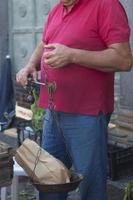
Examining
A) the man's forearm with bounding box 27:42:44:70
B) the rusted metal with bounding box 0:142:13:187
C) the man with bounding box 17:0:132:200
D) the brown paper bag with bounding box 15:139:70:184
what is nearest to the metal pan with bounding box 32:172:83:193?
the brown paper bag with bounding box 15:139:70:184

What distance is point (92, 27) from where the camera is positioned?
9.66 feet

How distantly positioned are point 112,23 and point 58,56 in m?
0.37

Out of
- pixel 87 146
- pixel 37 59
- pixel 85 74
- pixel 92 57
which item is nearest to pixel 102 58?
pixel 92 57

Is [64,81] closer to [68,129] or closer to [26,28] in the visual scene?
[68,129]

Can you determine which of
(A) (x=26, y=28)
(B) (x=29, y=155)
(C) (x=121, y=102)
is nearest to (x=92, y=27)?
(B) (x=29, y=155)

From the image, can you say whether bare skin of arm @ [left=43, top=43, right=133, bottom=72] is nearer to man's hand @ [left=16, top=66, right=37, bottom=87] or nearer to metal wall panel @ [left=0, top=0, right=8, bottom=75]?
man's hand @ [left=16, top=66, right=37, bottom=87]

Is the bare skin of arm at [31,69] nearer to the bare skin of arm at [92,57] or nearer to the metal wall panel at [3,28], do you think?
the bare skin of arm at [92,57]

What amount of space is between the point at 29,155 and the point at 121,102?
2565mm

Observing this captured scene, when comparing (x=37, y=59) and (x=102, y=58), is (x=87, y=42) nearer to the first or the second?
(x=102, y=58)

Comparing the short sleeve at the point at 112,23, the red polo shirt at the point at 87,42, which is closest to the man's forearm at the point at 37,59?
the red polo shirt at the point at 87,42

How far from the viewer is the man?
2.89 m

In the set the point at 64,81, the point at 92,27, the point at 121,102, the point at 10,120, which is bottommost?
the point at 10,120

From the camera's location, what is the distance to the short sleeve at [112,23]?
2.89 metres

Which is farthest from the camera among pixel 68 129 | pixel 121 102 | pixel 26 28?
pixel 26 28
